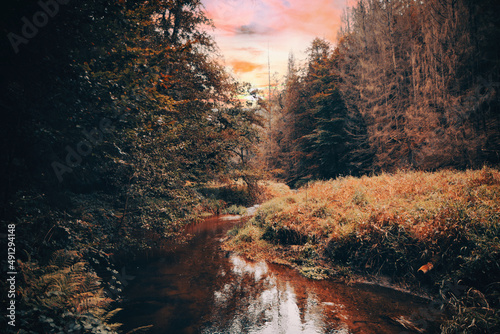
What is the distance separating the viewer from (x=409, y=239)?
22.3 feet

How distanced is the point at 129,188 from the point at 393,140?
21.3 m

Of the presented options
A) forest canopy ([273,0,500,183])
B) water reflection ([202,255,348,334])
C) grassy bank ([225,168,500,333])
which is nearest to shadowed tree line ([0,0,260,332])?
water reflection ([202,255,348,334])

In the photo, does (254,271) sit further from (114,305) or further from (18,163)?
(18,163)

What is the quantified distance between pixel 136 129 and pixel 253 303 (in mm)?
5499

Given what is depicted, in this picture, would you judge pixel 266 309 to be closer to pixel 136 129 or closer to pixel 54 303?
pixel 54 303

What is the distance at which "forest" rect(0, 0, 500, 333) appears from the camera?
14.3ft

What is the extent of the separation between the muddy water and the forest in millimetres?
987

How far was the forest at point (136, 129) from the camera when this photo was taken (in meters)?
4.36

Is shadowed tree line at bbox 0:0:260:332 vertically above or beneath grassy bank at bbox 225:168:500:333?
above

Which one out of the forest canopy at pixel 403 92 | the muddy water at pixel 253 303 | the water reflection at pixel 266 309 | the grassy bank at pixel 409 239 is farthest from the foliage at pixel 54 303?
the forest canopy at pixel 403 92

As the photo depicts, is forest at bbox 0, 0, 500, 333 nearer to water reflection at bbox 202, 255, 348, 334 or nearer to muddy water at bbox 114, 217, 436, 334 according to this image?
muddy water at bbox 114, 217, 436, 334

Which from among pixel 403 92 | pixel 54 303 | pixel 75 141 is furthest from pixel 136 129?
pixel 403 92

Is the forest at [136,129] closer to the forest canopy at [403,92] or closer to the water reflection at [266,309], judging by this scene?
the forest canopy at [403,92]

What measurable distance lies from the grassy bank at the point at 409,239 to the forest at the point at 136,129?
142 mm
